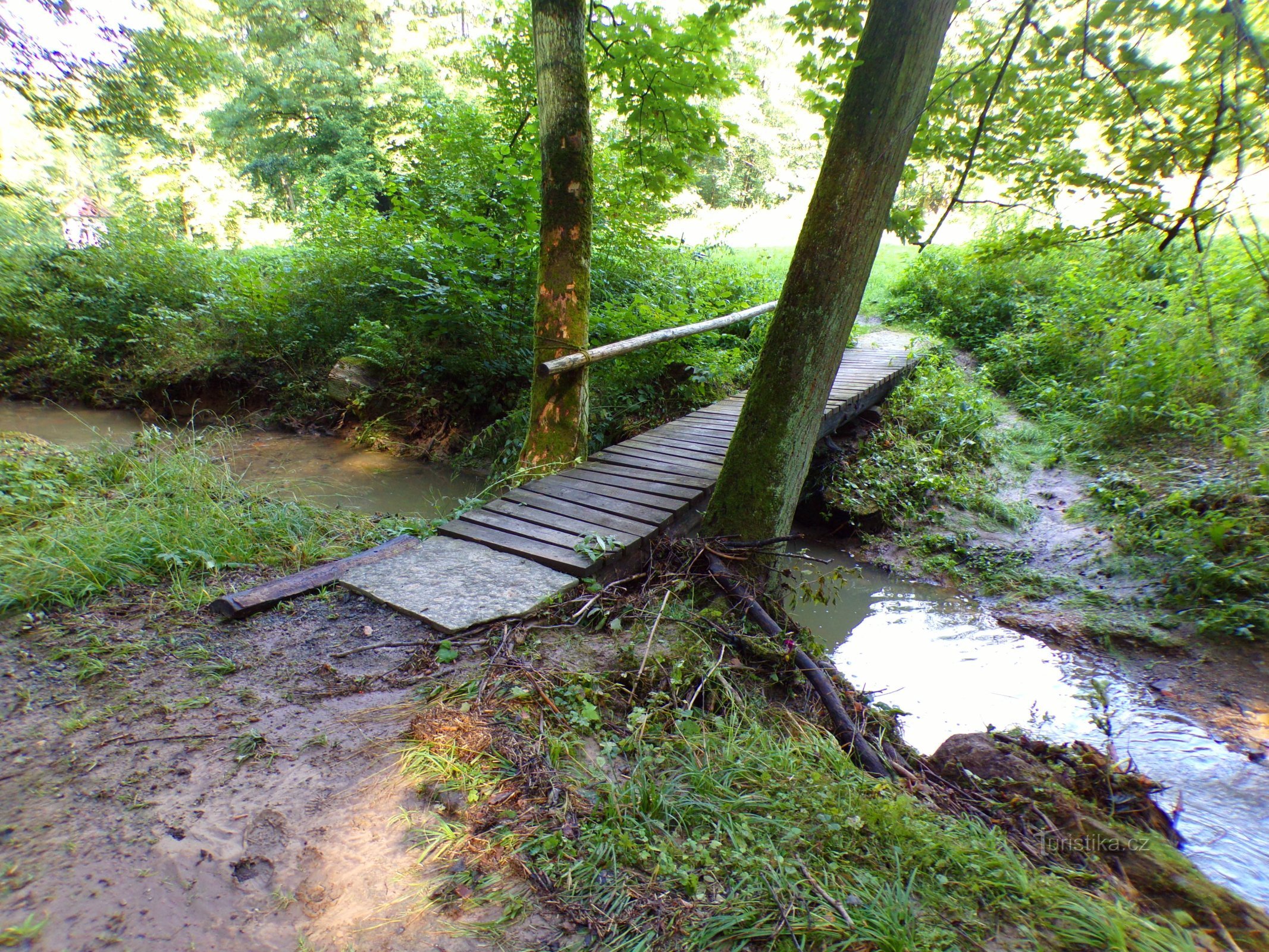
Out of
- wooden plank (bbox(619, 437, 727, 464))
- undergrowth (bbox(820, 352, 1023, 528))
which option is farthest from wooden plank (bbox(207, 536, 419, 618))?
undergrowth (bbox(820, 352, 1023, 528))

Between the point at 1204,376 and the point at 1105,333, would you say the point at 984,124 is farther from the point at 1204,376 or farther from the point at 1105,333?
the point at 1105,333

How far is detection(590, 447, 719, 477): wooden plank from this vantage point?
4.57 meters

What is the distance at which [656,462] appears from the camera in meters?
4.88

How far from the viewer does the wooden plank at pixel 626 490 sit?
402 centimetres

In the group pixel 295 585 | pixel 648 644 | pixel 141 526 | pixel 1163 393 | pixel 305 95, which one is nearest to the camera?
pixel 648 644

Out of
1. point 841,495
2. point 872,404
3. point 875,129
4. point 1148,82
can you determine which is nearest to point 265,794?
point 875,129

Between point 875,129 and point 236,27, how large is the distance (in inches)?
1146

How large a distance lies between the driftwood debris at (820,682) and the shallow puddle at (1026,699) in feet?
2.07

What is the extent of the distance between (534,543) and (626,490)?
3.25 feet

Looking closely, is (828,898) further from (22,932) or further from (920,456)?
(920,456)

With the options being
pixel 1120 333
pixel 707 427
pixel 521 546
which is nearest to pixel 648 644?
pixel 521 546

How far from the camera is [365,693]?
2.36 metres

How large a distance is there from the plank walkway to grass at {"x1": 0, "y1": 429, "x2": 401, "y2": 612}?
93cm

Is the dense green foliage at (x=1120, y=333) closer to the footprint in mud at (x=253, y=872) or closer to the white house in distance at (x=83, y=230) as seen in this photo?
the footprint in mud at (x=253, y=872)
